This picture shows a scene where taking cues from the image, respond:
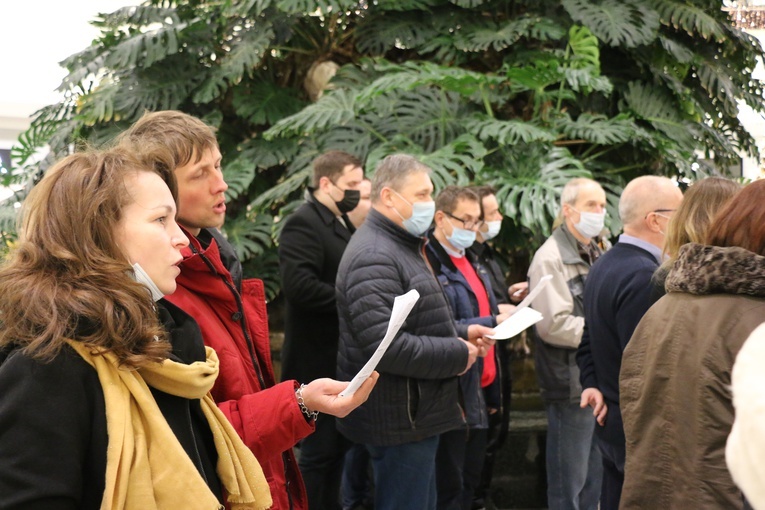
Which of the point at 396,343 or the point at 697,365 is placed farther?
the point at 396,343

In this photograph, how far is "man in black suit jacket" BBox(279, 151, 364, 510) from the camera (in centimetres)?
412

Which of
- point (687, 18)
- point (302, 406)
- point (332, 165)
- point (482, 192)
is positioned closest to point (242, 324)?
point (302, 406)

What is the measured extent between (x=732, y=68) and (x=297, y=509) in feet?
21.7

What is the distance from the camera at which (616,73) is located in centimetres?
704

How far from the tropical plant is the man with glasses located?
1.24 meters

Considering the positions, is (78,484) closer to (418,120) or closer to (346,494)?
(346,494)

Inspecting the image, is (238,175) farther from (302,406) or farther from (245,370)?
(302,406)

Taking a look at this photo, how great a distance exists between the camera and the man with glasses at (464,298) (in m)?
3.96

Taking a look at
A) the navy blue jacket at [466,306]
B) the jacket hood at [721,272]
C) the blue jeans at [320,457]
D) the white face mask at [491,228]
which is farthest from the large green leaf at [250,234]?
the jacket hood at [721,272]

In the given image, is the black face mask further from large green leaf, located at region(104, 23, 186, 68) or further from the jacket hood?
large green leaf, located at region(104, 23, 186, 68)

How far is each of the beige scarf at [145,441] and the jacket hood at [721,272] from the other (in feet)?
4.35

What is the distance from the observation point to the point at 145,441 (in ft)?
5.00

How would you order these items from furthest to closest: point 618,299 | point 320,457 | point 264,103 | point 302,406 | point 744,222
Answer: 1. point 264,103
2. point 320,457
3. point 618,299
4. point 744,222
5. point 302,406

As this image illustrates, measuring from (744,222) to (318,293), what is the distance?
2.34 metres
